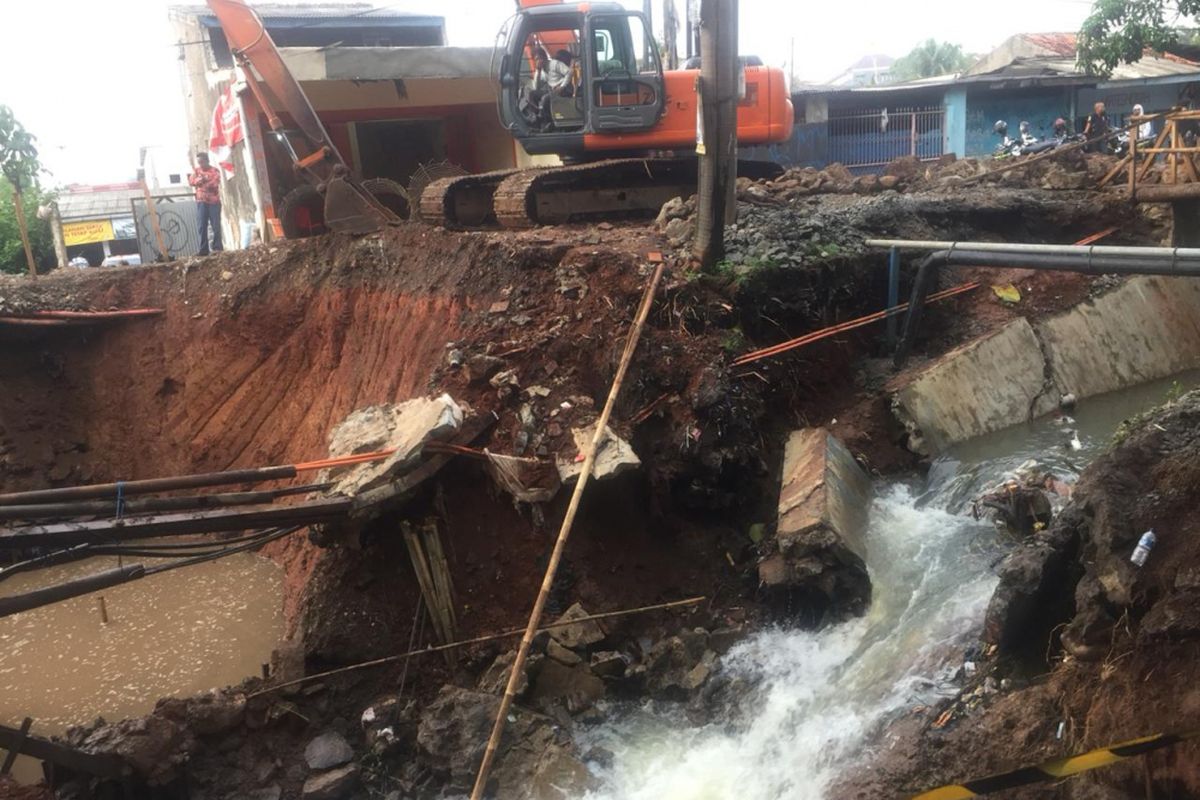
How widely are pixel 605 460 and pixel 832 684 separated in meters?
2.02

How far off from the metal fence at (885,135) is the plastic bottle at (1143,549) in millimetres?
17712

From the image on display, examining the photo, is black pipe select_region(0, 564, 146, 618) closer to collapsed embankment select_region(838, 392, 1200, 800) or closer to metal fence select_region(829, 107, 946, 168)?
collapsed embankment select_region(838, 392, 1200, 800)

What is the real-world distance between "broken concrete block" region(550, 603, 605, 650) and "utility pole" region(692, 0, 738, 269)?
128 inches

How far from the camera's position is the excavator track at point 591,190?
9961 mm

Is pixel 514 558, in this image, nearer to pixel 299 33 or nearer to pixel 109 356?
pixel 109 356

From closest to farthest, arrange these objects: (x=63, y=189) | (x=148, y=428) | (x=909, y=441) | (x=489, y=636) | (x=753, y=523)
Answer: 1. (x=489, y=636)
2. (x=753, y=523)
3. (x=909, y=441)
4. (x=148, y=428)
5. (x=63, y=189)

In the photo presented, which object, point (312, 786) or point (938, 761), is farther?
point (312, 786)

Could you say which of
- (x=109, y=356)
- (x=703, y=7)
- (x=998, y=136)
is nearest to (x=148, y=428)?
(x=109, y=356)

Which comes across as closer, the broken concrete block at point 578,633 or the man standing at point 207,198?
the broken concrete block at point 578,633

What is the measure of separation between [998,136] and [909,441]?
15774mm

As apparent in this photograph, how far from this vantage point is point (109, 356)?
10836 mm

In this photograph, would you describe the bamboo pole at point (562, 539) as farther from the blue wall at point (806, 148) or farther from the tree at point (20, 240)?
the tree at point (20, 240)

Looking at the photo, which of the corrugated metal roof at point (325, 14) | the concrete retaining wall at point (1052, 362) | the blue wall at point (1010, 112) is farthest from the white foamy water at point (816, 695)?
the corrugated metal roof at point (325, 14)

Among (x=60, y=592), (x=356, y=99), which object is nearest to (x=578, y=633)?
(x=60, y=592)
